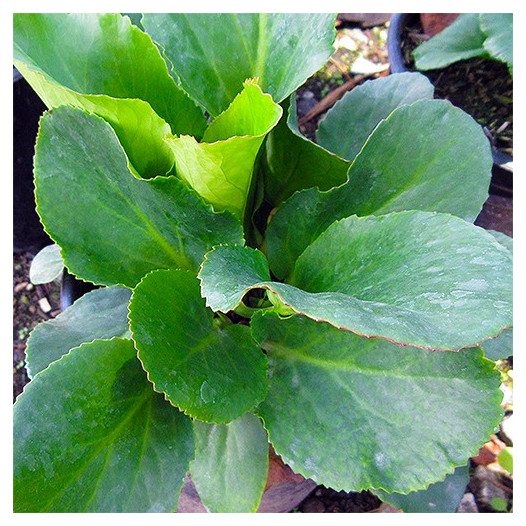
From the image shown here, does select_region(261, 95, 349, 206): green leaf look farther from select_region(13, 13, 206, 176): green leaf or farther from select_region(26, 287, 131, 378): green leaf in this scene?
select_region(26, 287, 131, 378): green leaf

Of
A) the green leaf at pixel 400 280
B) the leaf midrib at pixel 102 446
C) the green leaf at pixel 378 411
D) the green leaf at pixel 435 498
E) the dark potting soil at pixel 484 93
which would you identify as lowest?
the green leaf at pixel 435 498

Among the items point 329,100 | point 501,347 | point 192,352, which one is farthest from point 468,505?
point 329,100

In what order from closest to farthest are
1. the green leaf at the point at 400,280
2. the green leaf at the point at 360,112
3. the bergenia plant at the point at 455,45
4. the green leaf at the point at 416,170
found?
the green leaf at the point at 400,280
the green leaf at the point at 416,170
the green leaf at the point at 360,112
the bergenia plant at the point at 455,45

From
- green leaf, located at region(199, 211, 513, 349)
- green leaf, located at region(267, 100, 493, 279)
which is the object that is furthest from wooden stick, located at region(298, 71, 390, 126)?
green leaf, located at region(199, 211, 513, 349)

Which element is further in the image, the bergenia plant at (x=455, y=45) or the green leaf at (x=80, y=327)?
the bergenia plant at (x=455, y=45)

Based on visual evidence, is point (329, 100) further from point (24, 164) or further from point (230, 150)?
point (230, 150)

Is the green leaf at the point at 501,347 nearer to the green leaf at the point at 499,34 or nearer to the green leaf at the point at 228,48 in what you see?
the green leaf at the point at 228,48

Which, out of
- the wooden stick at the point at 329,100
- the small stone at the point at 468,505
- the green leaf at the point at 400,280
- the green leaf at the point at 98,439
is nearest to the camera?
the green leaf at the point at 400,280

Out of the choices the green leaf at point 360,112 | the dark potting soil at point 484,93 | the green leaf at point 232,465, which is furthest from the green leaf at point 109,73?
the dark potting soil at point 484,93
